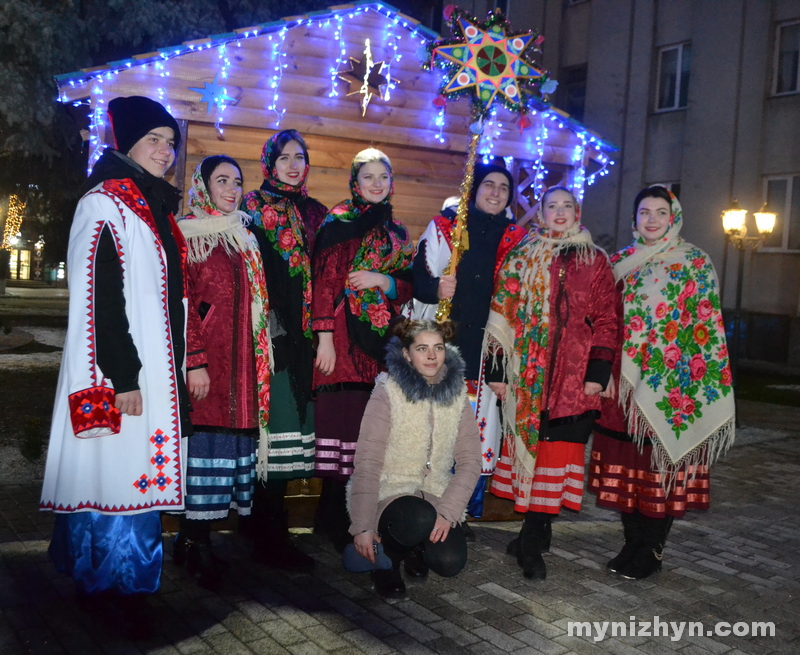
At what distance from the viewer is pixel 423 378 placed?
3.46 meters

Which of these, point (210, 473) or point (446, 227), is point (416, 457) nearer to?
point (210, 473)

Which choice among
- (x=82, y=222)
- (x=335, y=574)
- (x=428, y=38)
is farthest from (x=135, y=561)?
(x=428, y=38)

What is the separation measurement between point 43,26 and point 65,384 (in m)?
12.1

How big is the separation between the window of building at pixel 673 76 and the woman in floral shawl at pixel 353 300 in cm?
1497

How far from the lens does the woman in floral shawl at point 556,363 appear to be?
12.4ft

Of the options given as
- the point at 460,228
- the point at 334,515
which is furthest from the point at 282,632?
the point at 460,228

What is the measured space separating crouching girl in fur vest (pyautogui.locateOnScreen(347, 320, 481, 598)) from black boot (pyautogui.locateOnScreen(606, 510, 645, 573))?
1008mm

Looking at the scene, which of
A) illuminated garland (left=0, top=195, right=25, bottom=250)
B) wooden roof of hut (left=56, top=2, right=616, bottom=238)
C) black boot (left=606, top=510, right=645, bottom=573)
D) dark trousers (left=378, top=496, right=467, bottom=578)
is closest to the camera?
dark trousers (left=378, top=496, right=467, bottom=578)

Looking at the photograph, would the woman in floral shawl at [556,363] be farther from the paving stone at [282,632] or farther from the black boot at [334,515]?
the paving stone at [282,632]

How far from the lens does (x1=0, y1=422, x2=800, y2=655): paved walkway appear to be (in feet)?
9.73

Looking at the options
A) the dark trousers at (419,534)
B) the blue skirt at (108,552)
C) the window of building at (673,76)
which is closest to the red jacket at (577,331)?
the dark trousers at (419,534)

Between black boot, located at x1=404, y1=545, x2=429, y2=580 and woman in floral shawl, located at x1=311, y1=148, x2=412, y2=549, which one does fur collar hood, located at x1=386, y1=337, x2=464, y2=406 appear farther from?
black boot, located at x1=404, y1=545, x2=429, y2=580

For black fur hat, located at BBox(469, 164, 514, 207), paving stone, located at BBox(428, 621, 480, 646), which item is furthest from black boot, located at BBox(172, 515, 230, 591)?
black fur hat, located at BBox(469, 164, 514, 207)

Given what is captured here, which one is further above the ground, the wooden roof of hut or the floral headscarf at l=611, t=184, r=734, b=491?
the wooden roof of hut
